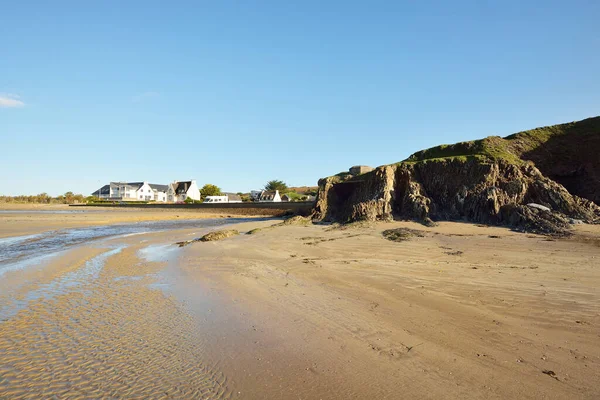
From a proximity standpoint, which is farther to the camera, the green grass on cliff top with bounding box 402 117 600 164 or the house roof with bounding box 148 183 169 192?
the house roof with bounding box 148 183 169 192

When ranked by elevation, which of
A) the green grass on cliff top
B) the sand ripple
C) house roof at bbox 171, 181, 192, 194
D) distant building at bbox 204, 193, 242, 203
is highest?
house roof at bbox 171, 181, 192, 194

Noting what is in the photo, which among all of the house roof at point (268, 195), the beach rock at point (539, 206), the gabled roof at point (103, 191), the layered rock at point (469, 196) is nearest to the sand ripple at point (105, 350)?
the layered rock at point (469, 196)

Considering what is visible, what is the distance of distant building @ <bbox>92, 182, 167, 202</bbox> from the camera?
98.6 m

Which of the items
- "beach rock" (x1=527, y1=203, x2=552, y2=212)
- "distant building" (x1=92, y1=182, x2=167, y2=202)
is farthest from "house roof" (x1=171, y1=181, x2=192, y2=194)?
"beach rock" (x1=527, y1=203, x2=552, y2=212)

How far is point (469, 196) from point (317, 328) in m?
14.9

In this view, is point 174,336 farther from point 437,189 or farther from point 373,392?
point 437,189

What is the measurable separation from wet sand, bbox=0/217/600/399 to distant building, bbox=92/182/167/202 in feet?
318

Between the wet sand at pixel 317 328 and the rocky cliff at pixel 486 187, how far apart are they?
5174 millimetres

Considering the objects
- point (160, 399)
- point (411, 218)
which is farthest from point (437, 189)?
point (160, 399)

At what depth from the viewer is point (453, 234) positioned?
13844 mm

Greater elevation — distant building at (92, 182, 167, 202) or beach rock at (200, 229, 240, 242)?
distant building at (92, 182, 167, 202)

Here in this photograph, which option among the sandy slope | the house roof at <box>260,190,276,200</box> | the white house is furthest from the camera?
the white house

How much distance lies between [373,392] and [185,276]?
7.11 metres

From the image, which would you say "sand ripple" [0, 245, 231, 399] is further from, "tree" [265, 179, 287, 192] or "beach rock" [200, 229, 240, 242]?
"tree" [265, 179, 287, 192]
